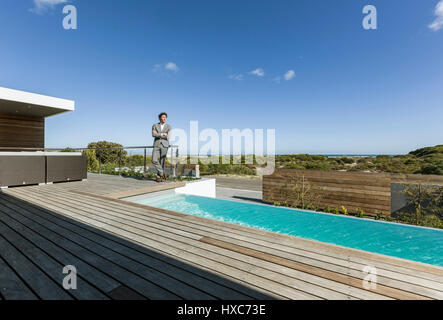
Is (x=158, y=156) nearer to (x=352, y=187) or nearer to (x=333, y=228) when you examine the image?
A: (x=333, y=228)

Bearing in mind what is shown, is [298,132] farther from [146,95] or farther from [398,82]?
[146,95]

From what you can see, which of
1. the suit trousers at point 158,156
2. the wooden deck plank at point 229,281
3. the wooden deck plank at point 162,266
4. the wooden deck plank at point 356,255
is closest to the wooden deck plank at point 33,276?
the wooden deck plank at point 162,266

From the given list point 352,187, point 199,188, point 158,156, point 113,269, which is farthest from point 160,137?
point 352,187

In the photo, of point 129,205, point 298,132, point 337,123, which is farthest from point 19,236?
point 337,123

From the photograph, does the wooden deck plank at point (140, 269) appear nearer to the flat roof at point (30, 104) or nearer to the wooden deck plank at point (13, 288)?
the wooden deck plank at point (13, 288)

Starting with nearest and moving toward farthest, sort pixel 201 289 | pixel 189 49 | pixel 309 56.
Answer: pixel 201 289 < pixel 309 56 < pixel 189 49

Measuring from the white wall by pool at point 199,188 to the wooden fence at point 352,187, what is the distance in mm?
2163

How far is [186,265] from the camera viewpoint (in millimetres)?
1367

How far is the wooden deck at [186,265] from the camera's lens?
1.09 metres

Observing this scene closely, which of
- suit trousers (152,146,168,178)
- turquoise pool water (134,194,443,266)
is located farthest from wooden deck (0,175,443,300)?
suit trousers (152,146,168,178)

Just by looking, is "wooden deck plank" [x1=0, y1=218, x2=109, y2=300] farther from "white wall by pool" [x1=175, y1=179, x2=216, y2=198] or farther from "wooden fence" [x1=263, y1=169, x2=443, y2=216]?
"wooden fence" [x1=263, y1=169, x2=443, y2=216]

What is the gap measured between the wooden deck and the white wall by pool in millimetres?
3345

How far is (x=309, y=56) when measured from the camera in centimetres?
1148
